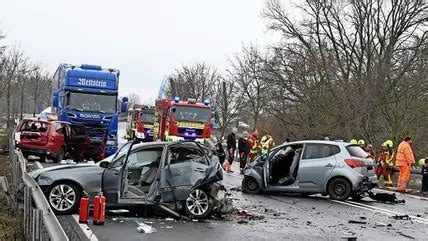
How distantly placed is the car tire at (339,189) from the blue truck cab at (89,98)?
1133 centimetres

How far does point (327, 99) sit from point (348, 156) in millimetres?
17423

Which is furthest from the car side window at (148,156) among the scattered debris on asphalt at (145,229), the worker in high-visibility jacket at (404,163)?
the worker in high-visibility jacket at (404,163)

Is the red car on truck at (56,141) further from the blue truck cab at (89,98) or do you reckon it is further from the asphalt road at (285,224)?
the asphalt road at (285,224)

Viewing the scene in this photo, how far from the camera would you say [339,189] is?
607 inches

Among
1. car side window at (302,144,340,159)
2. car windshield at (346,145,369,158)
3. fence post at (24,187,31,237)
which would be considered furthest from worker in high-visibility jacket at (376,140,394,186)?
fence post at (24,187,31,237)

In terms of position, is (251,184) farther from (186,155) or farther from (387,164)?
(387,164)

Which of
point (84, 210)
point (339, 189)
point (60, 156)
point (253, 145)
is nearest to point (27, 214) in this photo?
point (84, 210)

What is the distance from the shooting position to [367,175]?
15398 mm

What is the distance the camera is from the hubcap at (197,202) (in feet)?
37.4

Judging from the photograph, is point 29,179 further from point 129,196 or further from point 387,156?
point 387,156

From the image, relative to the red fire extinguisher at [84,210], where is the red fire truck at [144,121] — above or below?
above

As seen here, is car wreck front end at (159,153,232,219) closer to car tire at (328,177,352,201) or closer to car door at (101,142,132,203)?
car door at (101,142,132,203)

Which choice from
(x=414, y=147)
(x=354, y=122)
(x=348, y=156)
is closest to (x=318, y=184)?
(x=348, y=156)

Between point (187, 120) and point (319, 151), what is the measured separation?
13.1 m
